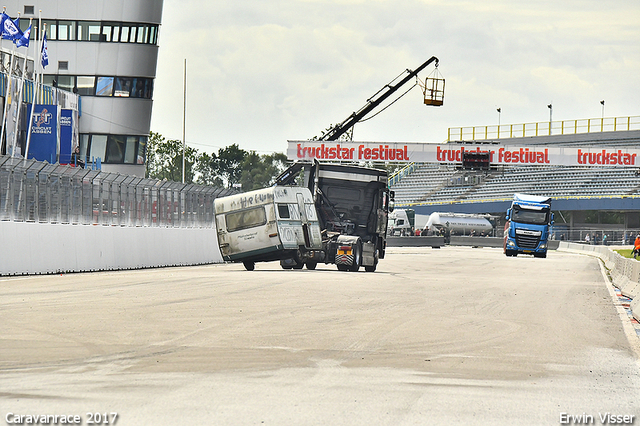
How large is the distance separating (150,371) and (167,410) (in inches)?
74.5

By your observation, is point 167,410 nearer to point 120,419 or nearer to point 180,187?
point 120,419

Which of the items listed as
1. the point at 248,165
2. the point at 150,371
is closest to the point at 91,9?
the point at 150,371

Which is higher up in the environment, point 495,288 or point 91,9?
point 91,9


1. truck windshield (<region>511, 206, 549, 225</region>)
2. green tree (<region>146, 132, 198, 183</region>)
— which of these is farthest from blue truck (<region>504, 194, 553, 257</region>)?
green tree (<region>146, 132, 198, 183</region>)

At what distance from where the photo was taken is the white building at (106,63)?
5809cm

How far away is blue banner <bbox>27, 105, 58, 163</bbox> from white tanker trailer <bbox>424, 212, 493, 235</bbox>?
1878 inches

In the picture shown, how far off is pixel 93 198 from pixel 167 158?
112 m

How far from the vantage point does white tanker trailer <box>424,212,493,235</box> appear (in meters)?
92.1

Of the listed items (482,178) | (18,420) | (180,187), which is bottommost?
(18,420)

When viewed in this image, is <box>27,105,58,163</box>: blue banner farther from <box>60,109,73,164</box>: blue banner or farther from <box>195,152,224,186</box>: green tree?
<box>195,152,224,186</box>: green tree

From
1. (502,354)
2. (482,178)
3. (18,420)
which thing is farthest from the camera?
(482,178)

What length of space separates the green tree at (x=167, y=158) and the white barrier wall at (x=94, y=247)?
325ft

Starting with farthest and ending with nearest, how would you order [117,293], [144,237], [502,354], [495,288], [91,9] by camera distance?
[91,9] → [144,237] → [495,288] → [117,293] → [502,354]

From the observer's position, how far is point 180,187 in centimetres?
3406
